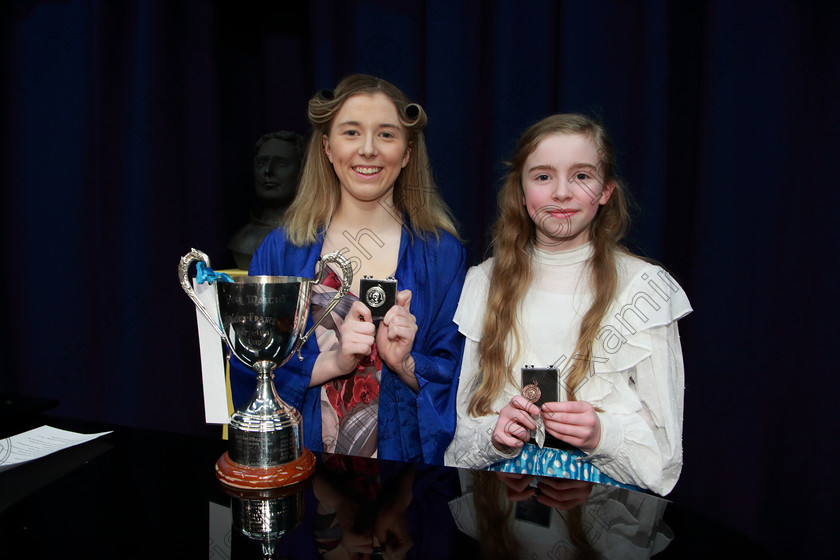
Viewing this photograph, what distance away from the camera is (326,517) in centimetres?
79

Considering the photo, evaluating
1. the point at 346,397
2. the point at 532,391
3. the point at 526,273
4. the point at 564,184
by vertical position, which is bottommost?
the point at 346,397

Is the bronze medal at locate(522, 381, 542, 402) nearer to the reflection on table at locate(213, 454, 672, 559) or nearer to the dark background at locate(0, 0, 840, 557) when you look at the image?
the reflection on table at locate(213, 454, 672, 559)

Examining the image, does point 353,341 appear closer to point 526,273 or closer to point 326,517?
point 526,273

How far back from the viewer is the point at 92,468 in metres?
0.95

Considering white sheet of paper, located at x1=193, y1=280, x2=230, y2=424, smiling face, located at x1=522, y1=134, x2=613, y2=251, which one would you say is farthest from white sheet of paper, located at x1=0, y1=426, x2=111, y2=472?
smiling face, located at x1=522, y1=134, x2=613, y2=251

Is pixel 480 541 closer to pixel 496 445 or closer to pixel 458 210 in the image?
pixel 496 445

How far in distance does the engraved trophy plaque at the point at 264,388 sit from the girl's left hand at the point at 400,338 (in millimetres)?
352

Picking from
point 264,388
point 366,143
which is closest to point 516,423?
point 264,388

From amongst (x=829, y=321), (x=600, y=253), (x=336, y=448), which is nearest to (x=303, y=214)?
(x=336, y=448)

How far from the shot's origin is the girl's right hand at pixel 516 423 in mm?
1142

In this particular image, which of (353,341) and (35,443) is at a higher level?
(353,341)

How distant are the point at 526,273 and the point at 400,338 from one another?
1.07ft

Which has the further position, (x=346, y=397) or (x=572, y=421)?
(x=346, y=397)

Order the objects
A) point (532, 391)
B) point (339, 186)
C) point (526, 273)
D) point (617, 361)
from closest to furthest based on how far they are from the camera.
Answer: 1. point (532, 391)
2. point (617, 361)
3. point (526, 273)
4. point (339, 186)
